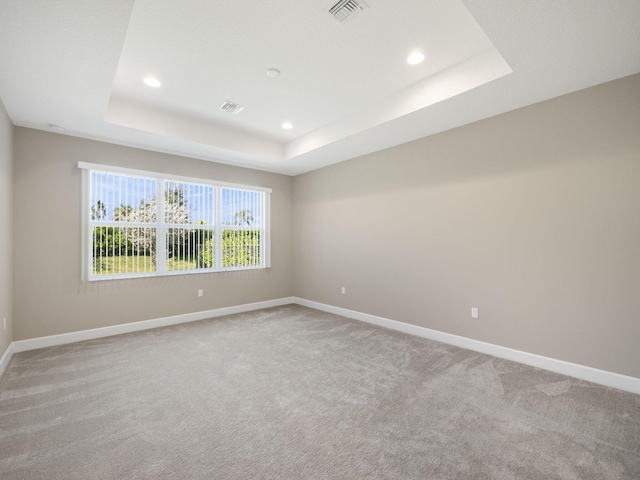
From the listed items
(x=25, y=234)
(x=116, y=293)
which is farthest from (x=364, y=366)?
(x=25, y=234)

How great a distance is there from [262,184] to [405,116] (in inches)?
122

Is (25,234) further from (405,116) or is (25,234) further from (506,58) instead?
(506,58)

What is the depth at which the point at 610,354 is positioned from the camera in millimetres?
2549

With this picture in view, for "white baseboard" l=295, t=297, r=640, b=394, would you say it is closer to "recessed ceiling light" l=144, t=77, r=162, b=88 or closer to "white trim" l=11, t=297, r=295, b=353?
"white trim" l=11, t=297, r=295, b=353

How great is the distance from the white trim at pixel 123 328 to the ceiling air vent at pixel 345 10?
4334mm

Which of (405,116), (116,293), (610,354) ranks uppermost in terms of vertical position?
(405,116)

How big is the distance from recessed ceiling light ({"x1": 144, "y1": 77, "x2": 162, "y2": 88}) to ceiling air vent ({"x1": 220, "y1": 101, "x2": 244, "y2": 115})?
715mm

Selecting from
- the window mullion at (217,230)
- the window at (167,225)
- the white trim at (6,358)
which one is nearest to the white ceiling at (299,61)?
the window at (167,225)

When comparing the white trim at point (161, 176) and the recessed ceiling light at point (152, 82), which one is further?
the white trim at point (161, 176)

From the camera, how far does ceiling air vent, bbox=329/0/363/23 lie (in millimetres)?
2008

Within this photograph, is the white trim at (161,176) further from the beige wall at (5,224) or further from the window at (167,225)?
the beige wall at (5,224)

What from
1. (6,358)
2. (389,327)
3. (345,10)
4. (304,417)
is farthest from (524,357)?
(6,358)

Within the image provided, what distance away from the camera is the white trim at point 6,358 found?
2859mm

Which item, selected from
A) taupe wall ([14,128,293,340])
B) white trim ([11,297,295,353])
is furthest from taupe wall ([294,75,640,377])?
taupe wall ([14,128,293,340])
